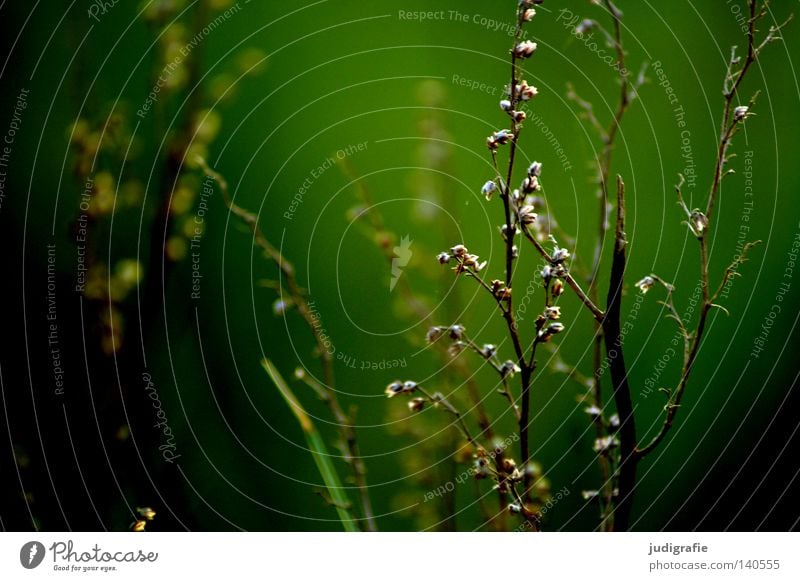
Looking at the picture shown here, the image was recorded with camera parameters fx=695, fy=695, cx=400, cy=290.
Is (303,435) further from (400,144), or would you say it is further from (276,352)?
(400,144)

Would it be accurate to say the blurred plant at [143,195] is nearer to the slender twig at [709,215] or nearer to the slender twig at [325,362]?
the slender twig at [325,362]

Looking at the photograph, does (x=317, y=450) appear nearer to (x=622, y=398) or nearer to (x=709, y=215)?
(x=622, y=398)

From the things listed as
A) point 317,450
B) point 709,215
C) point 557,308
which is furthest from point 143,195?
point 709,215

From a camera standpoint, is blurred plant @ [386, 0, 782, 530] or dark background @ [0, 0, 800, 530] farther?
dark background @ [0, 0, 800, 530]

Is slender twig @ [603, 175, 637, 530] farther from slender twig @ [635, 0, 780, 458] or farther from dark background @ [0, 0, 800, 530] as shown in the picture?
dark background @ [0, 0, 800, 530]

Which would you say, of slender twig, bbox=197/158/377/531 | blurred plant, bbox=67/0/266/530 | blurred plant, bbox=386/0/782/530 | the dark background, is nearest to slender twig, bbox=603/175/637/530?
blurred plant, bbox=386/0/782/530

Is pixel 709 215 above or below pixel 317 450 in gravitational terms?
above
